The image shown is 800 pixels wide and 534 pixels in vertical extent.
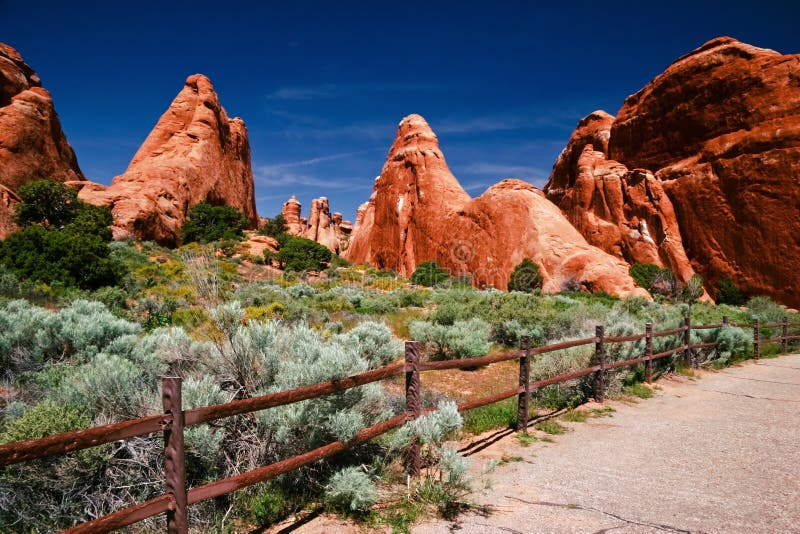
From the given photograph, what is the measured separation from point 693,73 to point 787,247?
17241mm

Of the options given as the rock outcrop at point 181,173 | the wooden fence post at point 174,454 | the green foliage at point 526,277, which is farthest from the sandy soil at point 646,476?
the rock outcrop at point 181,173

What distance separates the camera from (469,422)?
625 cm

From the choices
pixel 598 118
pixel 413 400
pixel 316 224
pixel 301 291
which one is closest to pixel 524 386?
pixel 413 400

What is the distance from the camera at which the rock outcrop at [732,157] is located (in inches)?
1252

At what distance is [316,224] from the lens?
98.2 m

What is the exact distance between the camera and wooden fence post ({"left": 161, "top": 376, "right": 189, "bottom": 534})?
2.56 m

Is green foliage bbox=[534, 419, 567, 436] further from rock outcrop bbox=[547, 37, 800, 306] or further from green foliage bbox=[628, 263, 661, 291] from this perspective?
rock outcrop bbox=[547, 37, 800, 306]

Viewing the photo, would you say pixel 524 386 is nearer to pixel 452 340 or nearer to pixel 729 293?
pixel 452 340

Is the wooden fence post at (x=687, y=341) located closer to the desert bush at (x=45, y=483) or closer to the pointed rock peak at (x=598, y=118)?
the desert bush at (x=45, y=483)

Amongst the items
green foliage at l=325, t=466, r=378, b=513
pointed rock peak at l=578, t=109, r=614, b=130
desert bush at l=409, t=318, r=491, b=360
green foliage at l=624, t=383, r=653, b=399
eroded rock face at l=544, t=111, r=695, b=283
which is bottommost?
green foliage at l=624, t=383, r=653, b=399

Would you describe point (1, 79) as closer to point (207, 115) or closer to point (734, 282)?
point (207, 115)

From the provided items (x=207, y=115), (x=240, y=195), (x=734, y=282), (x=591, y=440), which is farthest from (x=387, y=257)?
(x=591, y=440)

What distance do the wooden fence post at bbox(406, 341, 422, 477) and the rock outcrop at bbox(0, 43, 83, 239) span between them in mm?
36955

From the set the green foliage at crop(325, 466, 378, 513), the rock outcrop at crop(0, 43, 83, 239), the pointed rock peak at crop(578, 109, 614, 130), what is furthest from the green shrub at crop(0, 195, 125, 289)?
the pointed rock peak at crop(578, 109, 614, 130)
